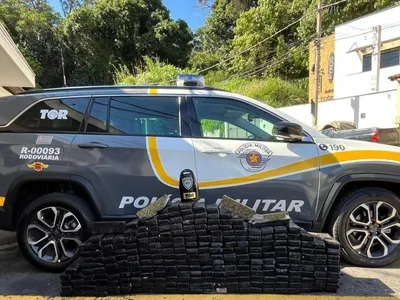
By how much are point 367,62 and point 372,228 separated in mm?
19100

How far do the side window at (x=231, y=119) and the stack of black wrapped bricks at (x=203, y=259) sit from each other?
37.6 inches

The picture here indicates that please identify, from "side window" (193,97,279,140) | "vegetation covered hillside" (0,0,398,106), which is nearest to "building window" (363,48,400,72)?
"vegetation covered hillside" (0,0,398,106)

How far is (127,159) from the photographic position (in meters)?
3.87

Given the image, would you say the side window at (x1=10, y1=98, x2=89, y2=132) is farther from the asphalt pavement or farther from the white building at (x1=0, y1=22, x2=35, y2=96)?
the white building at (x1=0, y1=22, x2=35, y2=96)

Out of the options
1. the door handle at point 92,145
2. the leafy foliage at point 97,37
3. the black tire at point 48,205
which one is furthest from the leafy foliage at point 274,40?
the black tire at point 48,205

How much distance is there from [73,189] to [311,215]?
252cm

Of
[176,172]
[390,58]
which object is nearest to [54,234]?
[176,172]

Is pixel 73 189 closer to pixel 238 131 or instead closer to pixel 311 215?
pixel 238 131

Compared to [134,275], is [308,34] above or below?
above

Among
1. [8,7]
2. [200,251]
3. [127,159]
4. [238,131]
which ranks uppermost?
[8,7]

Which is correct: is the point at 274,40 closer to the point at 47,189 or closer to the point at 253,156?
the point at 253,156

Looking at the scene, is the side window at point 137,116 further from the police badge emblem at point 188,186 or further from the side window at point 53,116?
the police badge emblem at point 188,186

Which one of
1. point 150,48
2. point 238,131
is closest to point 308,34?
point 150,48

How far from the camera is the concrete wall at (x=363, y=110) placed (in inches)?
607
